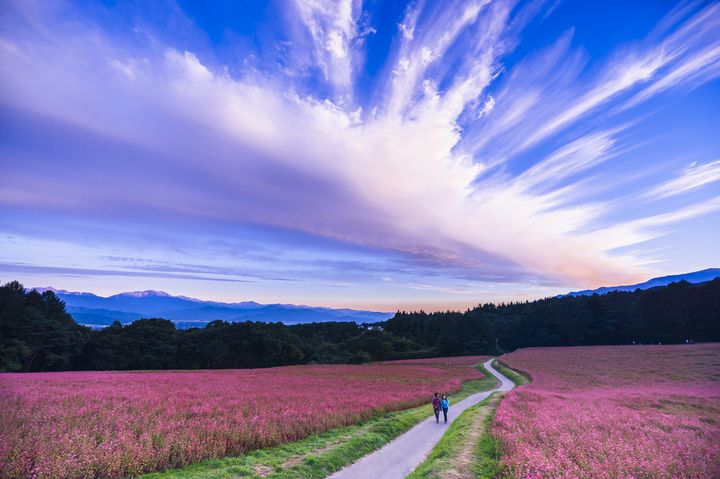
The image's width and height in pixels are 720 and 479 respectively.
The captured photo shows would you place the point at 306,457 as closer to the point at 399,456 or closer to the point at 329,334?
the point at 399,456

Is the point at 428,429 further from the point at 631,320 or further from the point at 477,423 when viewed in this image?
the point at 631,320

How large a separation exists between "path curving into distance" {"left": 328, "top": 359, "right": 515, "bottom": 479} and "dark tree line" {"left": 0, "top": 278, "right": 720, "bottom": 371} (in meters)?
62.8

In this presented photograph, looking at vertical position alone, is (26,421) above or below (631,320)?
below

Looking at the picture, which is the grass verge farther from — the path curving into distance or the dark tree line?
A: the dark tree line

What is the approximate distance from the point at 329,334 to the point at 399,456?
105 metres

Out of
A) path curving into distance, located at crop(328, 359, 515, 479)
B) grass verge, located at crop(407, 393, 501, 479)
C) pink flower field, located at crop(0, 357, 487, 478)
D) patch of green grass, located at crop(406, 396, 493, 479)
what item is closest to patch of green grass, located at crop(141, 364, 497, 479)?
path curving into distance, located at crop(328, 359, 515, 479)

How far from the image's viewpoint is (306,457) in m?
12.1

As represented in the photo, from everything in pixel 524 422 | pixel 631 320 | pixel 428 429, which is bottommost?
pixel 428 429

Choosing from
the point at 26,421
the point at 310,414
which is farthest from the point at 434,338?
the point at 26,421

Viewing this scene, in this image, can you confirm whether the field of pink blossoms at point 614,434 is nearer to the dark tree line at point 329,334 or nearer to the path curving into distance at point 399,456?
the path curving into distance at point 399,456

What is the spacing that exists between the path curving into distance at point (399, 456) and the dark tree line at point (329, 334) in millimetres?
62803

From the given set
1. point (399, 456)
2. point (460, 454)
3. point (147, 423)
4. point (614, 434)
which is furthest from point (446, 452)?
point (147, 423)

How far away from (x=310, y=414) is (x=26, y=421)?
11220 mm

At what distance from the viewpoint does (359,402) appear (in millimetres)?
21125
